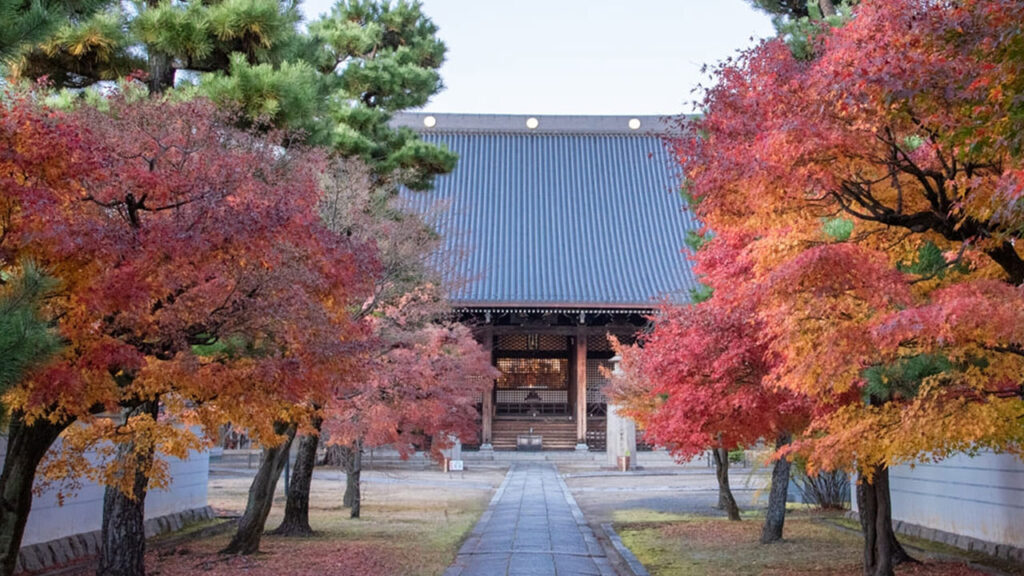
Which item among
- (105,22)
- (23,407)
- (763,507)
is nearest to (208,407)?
(23,407)

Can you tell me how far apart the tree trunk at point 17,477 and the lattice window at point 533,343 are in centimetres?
2736

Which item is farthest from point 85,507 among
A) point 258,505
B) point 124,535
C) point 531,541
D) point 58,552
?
point 531,541

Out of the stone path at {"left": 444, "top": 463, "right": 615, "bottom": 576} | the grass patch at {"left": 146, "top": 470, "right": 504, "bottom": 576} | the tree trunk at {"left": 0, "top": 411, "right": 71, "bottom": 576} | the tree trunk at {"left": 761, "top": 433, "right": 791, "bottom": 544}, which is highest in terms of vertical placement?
the tree trunk at {"left": 0, "top": 411, "right": 71, "bottom": 576}

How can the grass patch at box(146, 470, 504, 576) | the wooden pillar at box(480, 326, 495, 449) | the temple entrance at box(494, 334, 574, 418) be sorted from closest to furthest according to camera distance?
the grass patch at box(146, 470, 504, 576) → the wooden pillar at box(480, 326, 495, 449) → the temple entrance at box(494, 334, 574, 418)

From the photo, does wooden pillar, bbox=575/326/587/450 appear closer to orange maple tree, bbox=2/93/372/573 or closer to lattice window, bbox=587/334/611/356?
lattice window, bbox=587/334/611/356

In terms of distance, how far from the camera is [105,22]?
26.7 feet

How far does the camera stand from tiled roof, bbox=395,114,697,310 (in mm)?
29875

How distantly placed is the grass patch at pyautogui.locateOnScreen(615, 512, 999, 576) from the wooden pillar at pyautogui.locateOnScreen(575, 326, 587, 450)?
14.6 m

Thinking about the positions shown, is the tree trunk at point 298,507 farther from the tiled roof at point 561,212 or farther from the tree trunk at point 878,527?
the tiled roof at point 561,212

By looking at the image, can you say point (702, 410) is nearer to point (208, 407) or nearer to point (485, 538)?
point (485, 538)

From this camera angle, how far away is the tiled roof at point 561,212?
29.9m

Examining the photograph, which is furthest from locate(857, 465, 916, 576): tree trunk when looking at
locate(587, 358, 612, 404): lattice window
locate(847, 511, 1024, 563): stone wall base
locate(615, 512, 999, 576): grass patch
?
locate(587, 358, 612, 404): lattice window

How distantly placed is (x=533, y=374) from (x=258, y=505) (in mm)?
23263

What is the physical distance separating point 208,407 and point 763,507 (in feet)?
46.7
